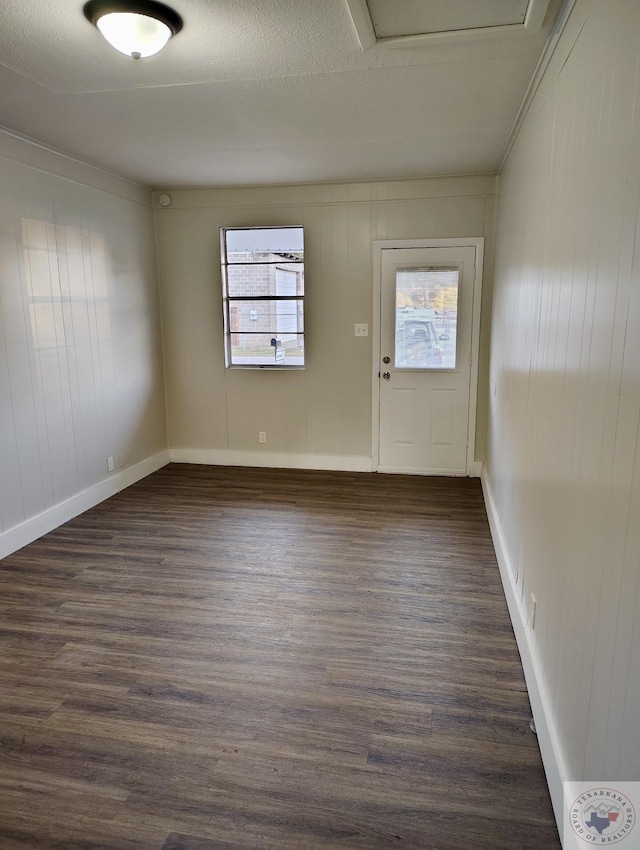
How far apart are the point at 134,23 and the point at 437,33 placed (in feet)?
3.94

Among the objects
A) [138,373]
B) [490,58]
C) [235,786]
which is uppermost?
[490,58]

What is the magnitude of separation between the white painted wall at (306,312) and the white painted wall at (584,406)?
83.5 inches

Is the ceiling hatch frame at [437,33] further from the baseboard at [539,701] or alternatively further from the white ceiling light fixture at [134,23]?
the baseboard at [539,701]

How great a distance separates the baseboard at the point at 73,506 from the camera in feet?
11.6

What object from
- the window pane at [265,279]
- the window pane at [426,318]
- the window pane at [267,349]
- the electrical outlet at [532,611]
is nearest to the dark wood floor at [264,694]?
the electrical outlet at [532,611]

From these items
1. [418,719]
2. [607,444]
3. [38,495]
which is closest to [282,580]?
[418,719]

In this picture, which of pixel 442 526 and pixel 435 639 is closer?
pixel 435 639

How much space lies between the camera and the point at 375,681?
7.45 feet

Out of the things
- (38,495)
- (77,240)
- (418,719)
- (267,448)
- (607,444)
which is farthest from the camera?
(267,448)

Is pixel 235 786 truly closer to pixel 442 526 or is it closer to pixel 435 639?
pixel 435 639

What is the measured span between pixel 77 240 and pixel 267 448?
8.22ft

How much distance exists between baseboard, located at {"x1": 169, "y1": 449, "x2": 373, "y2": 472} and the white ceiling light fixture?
3.71m

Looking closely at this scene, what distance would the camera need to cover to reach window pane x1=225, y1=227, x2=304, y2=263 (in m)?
5.00

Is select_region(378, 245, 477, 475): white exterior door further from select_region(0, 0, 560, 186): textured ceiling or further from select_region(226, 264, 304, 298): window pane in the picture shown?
select_region(0, 0, 560, 186): textured ceiling
